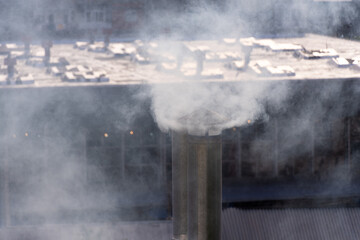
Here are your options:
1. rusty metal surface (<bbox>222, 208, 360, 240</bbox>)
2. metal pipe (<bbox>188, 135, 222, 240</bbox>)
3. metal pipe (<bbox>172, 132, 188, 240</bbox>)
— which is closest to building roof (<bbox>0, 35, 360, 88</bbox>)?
rusty metal surface (<bbox>222, 208, 360, 240</bbox>)

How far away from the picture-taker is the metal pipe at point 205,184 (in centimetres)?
404

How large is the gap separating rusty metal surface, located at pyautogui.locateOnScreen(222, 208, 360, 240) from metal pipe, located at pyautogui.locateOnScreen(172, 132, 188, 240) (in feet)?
11.2

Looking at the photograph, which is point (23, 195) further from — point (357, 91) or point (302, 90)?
point (357, 91)

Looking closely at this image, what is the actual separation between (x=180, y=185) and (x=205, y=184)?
1.41ft

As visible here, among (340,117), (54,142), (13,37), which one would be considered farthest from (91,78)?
(13,37)

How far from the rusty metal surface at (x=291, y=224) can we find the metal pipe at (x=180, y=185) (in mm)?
3410

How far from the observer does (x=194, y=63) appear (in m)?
9.23

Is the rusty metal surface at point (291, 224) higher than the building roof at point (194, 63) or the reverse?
the reverse

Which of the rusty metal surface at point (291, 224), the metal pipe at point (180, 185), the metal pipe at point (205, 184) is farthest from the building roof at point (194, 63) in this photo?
the metal pipe at point (205, 184)

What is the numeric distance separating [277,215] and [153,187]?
2021 mm

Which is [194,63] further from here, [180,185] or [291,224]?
[180,185]

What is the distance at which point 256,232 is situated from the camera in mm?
A: 7824

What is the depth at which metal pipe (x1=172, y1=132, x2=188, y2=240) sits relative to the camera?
14.4 feet

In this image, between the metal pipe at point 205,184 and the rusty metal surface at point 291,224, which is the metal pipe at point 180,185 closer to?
the metal pipe at point 205,184
